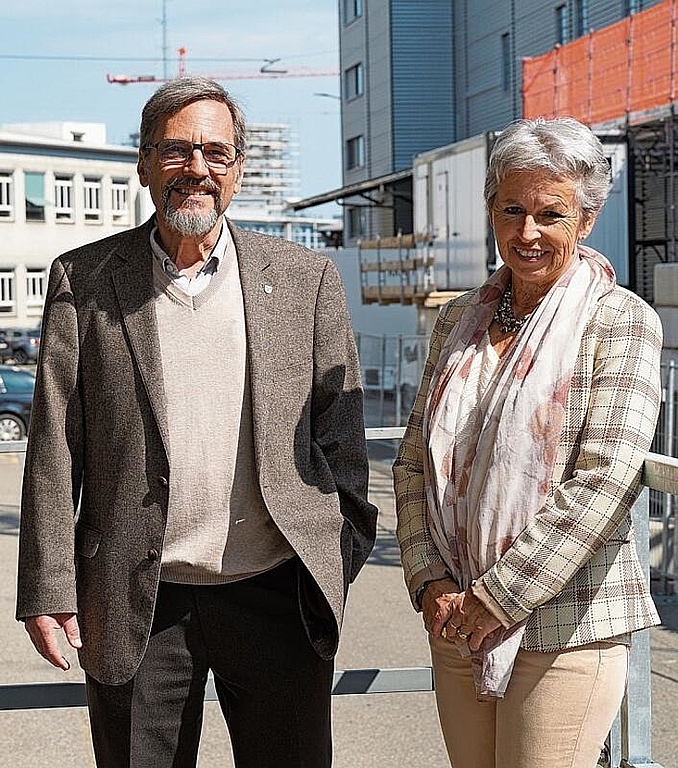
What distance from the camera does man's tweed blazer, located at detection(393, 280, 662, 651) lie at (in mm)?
2256

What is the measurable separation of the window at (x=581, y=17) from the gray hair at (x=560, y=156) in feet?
86.1

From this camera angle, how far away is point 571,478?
2.30 meters

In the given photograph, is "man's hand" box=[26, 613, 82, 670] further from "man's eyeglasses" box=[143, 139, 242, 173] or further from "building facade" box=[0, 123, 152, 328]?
"building facade" box=[0, 123, 152, 328]

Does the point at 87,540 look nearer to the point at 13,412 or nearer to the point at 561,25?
the point at 13,412

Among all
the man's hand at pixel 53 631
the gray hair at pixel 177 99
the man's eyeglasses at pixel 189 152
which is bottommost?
the man's hand at pixel 53 631

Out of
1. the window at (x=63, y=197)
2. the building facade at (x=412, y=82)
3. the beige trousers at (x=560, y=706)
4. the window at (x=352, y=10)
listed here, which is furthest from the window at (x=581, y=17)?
the window at (x=63, y=197)

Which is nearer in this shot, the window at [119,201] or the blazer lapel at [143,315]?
the blazer lapel at [143,315]

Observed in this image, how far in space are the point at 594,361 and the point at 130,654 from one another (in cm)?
104

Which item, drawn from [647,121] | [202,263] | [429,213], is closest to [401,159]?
[429,213]

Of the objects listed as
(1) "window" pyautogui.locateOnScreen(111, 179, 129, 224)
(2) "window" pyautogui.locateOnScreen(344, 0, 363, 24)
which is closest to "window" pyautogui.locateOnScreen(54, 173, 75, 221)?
(1) "window" pyautogui.locateOnScreen(111, 179, 129, 224)

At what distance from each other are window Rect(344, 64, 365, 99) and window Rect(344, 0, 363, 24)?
1.55m

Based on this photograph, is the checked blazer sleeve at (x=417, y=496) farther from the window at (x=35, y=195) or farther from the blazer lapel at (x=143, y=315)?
the window at (x=35, y=195)

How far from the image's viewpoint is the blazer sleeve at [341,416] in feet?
8.61

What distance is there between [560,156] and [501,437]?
52cm
